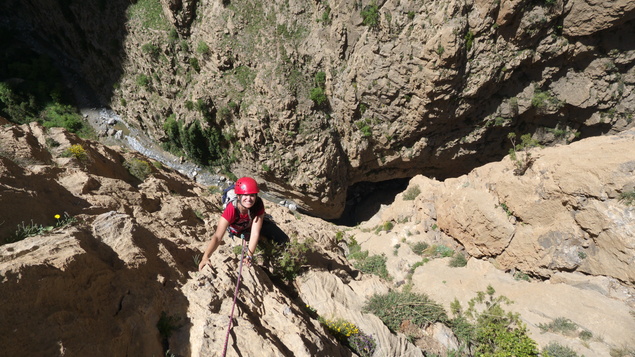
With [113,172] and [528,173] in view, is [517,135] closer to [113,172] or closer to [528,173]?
[528,173]

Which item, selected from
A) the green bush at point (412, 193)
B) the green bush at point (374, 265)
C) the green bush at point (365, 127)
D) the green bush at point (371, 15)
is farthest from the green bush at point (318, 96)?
the green bush at point (374, 265)

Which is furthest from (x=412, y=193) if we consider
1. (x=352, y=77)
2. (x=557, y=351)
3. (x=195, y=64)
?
(x=195, y=64)

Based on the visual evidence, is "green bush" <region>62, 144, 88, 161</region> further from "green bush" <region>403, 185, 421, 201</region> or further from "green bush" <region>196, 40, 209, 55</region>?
"green bush" <region>403, 185, 421, 201</region>

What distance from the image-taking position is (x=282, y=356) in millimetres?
4770

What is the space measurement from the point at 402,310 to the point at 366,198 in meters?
15.2

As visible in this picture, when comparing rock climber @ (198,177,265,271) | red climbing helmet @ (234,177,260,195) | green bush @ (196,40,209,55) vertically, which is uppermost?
green bush @ (196,40,209,55)

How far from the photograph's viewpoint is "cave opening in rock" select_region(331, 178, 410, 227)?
22.0m

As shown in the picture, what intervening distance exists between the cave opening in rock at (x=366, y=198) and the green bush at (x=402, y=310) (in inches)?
533

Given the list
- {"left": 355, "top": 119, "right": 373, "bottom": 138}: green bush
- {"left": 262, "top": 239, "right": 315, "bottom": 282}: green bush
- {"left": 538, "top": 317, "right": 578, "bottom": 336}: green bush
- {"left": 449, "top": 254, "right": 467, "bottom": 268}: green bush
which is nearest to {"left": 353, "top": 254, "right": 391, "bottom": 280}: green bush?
{"left": 449, "top": 254, "right": 467, "bottom": 268}: green bush

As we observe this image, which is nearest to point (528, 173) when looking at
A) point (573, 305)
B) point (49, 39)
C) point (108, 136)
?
point (573, 305)

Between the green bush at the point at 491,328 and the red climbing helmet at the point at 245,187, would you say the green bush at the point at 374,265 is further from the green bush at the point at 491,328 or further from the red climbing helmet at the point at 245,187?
the red climbing helmet at the point at 245,187

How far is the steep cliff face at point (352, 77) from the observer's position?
547 inches

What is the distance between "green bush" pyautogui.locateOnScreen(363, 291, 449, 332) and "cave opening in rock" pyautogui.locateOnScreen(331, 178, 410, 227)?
13549 mm

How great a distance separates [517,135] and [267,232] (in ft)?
49.6
